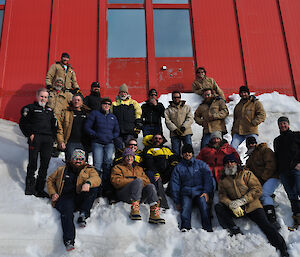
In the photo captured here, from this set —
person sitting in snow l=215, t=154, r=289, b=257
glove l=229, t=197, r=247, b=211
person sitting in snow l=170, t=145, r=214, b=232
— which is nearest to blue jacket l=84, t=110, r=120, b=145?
person sitting in snow l=170, t=145, r=214, b=232

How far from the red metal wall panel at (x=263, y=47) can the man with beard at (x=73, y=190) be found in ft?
25.9

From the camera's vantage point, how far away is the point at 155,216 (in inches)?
166

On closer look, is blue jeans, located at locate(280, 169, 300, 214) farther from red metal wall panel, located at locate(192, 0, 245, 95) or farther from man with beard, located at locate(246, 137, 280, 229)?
red metal wall panel, located at locate(192, 0, 245, 95)

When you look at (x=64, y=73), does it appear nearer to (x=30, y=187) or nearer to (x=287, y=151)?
(x=30, y=187)

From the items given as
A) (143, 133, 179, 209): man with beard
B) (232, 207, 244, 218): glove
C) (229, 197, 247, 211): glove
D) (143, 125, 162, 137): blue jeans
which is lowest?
(232, 207, 244, 218): glove

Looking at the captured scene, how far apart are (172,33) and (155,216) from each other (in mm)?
8296

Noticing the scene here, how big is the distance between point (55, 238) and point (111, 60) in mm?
7573

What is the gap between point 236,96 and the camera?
32.3ft

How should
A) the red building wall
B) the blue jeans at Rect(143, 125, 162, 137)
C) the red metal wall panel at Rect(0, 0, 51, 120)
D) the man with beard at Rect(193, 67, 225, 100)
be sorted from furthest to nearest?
the red building wall < the red metal wall panel at Rect(0, 0, 51, 120) < the man with beard at Rect(193, 67, 225, 100) < the blue jeans at Rect(143, 125, 162, 137)

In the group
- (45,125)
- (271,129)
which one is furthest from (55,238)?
(271,129)

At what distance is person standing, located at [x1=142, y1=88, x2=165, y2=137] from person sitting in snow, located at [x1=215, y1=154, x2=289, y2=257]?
218 cm

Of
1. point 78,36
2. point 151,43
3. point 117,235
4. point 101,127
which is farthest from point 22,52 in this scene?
point 117,235

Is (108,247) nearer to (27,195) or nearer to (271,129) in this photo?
(27,195)

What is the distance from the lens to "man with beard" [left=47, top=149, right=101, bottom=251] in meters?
4.13
